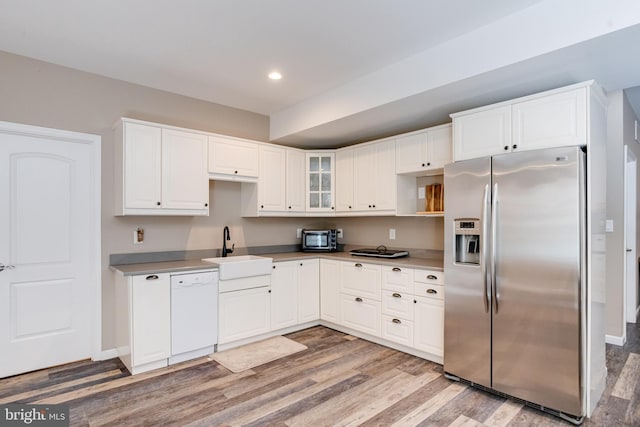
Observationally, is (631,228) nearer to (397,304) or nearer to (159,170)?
(397,304)

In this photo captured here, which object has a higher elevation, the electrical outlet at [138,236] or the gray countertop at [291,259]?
the electrical outlet at [138,236]

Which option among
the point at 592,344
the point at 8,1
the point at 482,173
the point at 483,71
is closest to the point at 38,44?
the point at 8,1

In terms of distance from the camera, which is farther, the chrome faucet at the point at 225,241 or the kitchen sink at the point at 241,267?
the chrome faucet at the point at 225,241

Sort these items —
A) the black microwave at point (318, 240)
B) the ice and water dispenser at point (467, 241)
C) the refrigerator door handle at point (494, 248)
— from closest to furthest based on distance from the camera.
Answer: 1. the refrigerator door handle at point (494, 248)
2. the ice and water dispenser at point (467, 241)
3. the black microwave at point (318, 240)

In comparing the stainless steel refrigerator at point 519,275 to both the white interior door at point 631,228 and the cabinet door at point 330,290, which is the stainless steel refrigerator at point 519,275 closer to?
the cabinet door at point 330,290

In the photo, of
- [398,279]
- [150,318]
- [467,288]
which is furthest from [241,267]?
[467,288]

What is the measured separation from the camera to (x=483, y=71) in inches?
97.4

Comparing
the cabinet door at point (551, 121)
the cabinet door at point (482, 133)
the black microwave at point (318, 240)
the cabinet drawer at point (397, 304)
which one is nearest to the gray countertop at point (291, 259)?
the cabinet drawer at point (397, 304)

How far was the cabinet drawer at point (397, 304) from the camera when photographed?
337 cm

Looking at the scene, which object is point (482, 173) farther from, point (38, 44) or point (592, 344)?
point (38, 44)

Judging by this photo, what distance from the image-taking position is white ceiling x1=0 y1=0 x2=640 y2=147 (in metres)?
2.26

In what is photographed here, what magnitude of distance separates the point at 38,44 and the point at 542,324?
4.22 meters

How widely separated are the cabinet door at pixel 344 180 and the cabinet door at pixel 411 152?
0.72 m

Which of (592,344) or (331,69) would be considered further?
(331,69)
